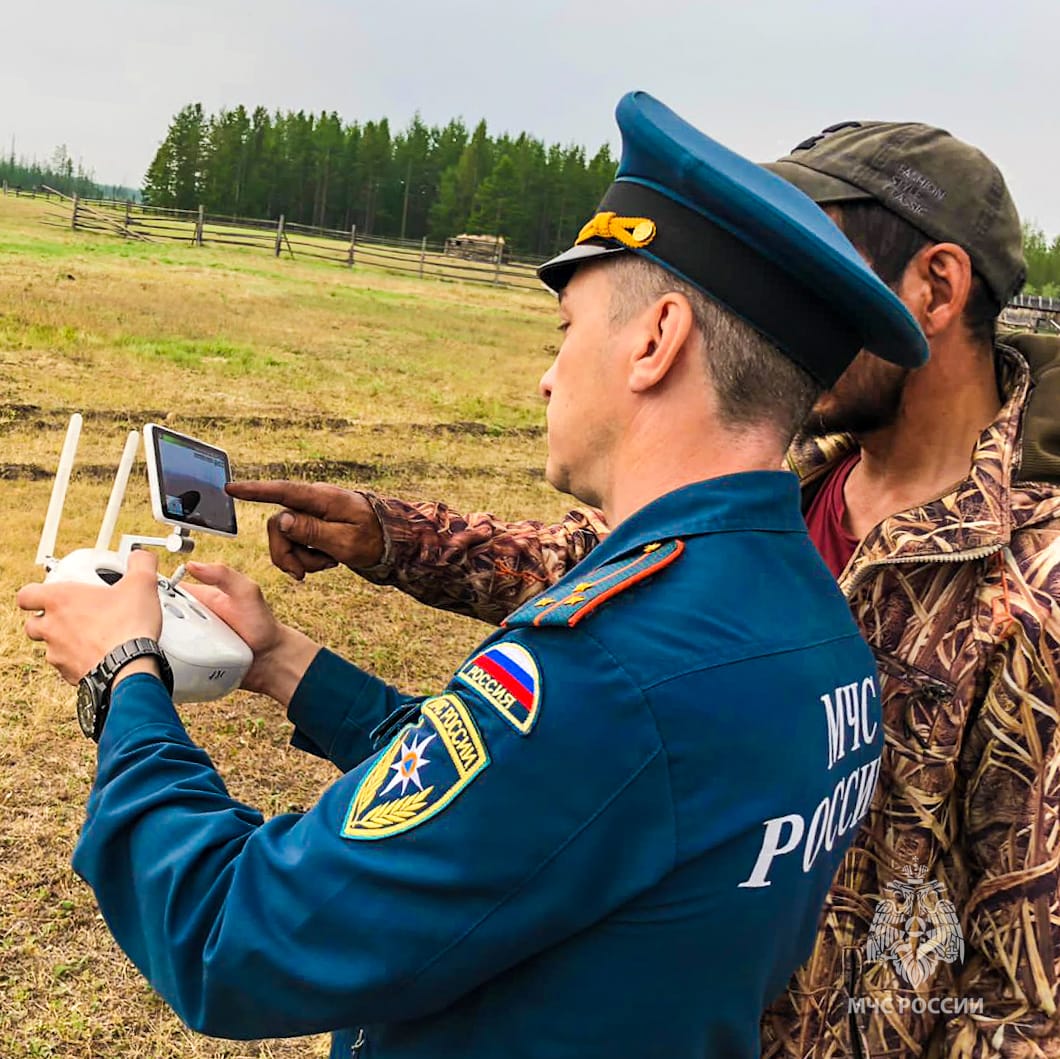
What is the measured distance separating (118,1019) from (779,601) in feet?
8.91

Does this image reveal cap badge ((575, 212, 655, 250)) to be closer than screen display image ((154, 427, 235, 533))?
Yes

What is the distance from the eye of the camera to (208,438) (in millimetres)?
9133

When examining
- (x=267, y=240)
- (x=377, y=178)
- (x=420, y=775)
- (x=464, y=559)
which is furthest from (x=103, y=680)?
(x=377, y=178)

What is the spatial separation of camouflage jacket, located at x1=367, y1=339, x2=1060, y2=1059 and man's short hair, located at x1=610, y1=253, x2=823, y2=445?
43cm

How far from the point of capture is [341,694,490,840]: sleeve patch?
101 cm

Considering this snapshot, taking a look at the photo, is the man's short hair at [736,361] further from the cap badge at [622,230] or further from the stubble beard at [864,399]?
the stubble beard at [864,399]

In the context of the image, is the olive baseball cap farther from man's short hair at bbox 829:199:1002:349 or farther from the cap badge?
the cap badge

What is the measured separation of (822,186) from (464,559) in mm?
1050

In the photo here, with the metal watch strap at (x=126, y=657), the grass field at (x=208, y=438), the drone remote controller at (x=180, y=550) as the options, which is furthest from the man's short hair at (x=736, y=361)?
the grass field at (x=208, y=438)

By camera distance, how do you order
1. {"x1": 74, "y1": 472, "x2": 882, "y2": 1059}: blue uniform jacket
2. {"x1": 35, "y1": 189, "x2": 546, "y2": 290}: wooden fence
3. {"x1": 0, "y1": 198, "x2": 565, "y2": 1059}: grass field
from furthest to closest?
1. {"x1": 35, "y1": 189, "x2": 546, "y2": 290}: wooden fence
2. {"x1": 0, "y1": 198, "x2": 565, "y2": 1059}: grass field
3. {"x1": 74, "y1": 472, "x2": 882, "y2": 1059}: blue uniform jacket

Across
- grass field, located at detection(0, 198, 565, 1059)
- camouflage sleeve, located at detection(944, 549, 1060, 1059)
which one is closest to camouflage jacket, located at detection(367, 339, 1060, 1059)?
camouflage sleeve, located at detection(944, 549, 1060, 1059)

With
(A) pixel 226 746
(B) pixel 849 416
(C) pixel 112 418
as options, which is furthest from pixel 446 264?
(B) pixel 849 416

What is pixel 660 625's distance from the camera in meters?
1.04

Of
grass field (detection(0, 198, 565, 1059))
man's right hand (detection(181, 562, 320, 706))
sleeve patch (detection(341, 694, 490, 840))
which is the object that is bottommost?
grass field (detection(0, 198, 565, 1059))
